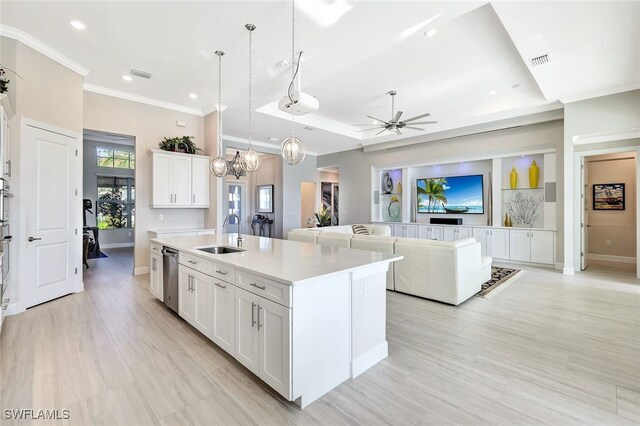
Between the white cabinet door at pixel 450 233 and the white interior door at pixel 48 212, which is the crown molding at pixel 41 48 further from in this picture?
the white cabinet door at pixel 450 233

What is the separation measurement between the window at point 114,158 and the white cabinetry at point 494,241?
10.4 m

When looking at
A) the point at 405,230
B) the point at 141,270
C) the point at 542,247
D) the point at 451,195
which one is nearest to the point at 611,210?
the point at 542,247

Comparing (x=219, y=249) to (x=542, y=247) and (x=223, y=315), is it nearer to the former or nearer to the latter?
(x=223, y=315)

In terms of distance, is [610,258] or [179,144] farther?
[610,258]

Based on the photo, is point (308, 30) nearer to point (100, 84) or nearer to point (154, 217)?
point (100, 84)

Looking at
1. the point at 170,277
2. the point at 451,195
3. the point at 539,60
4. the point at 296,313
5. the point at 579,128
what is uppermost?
the point at 539,60

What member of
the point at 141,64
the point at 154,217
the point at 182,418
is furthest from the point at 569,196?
the point at 154,217

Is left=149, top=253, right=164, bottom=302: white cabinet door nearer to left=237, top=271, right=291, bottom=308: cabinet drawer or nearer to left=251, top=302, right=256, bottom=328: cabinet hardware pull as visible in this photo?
left=237, top=271, right=291, bottom=308: cabinet drawer

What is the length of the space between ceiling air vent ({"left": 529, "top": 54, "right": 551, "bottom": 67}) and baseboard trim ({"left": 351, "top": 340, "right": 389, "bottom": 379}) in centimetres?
419

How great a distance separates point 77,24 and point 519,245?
8209 mm

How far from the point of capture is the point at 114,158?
9180 millimetres

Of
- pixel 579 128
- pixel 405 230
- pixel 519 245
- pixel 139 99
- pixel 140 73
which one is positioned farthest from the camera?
pixel 405 230

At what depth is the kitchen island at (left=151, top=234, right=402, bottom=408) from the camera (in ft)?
6.10

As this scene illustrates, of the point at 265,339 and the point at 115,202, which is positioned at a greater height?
the point at 115,202
